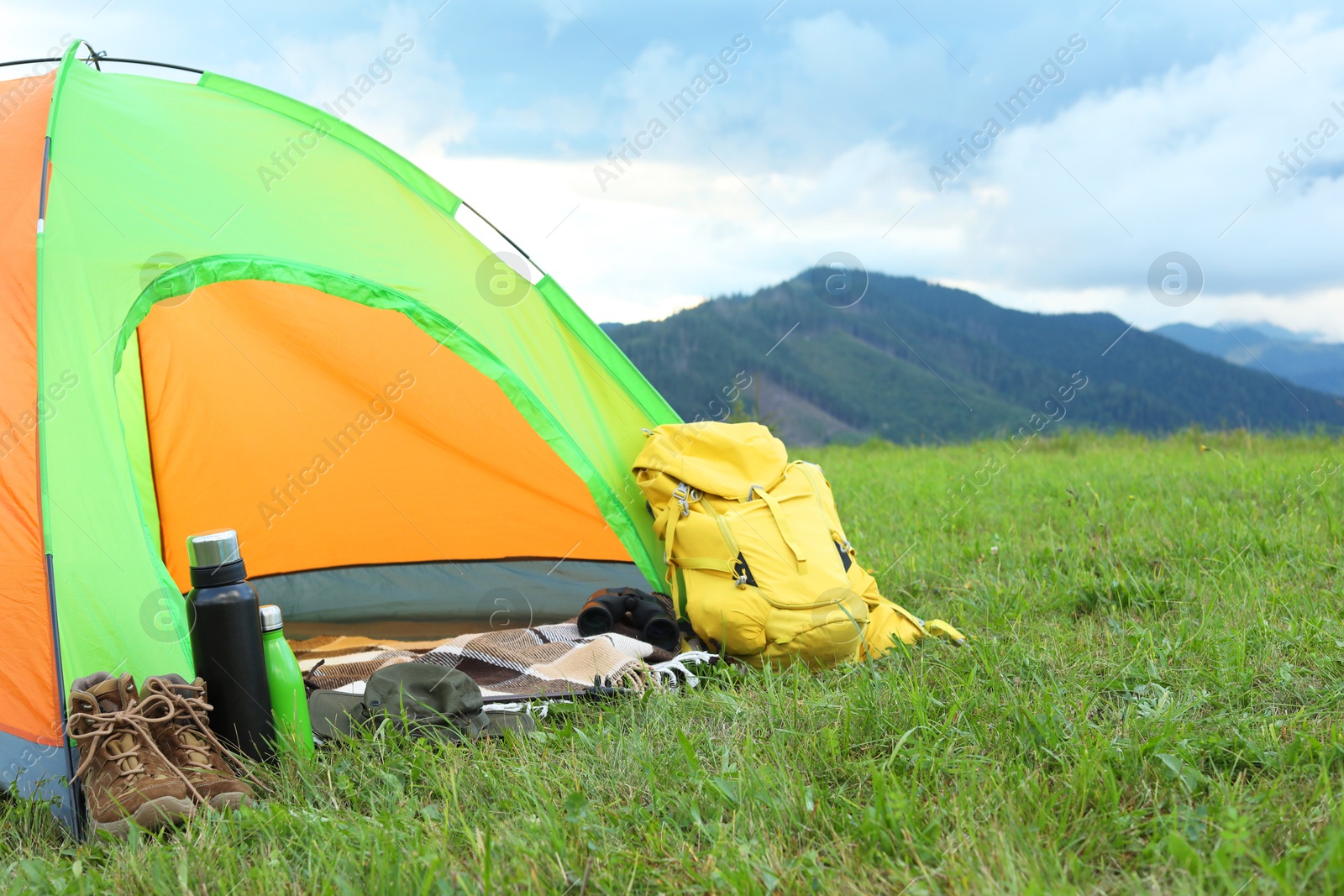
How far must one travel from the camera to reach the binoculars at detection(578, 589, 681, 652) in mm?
2678

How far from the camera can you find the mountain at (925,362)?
51.8 meters

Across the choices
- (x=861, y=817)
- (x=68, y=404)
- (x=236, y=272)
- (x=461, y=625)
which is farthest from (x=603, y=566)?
(x=861, y=817)

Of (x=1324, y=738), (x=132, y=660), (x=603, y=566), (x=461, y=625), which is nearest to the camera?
(x=1324, y=738)

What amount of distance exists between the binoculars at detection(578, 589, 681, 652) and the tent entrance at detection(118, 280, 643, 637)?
0.54 m

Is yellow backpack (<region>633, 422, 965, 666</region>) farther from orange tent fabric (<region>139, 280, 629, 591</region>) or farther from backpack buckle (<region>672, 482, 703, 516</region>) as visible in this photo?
orange tent fabric (<region>139, 280, 629, 591</region>)

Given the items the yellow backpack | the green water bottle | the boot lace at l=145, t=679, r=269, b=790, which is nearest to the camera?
the boot lace at l=145, t=679, r=269, b=790

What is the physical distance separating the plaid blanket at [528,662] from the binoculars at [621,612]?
53 mm

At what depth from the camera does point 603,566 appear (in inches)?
142

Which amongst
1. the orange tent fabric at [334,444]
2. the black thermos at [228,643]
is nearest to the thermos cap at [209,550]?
the black thermos at [228,643]

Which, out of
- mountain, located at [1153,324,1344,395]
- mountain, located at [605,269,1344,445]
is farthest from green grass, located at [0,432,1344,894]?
mountain, located at [1153,324,1344,395]

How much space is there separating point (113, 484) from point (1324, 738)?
7.73ft

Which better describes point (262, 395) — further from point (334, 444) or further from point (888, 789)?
point (888, 789)

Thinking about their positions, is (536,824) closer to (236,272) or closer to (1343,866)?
(1343,866)

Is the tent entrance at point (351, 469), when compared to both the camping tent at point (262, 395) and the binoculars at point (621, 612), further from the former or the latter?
the binoculars at point (621, 612)
